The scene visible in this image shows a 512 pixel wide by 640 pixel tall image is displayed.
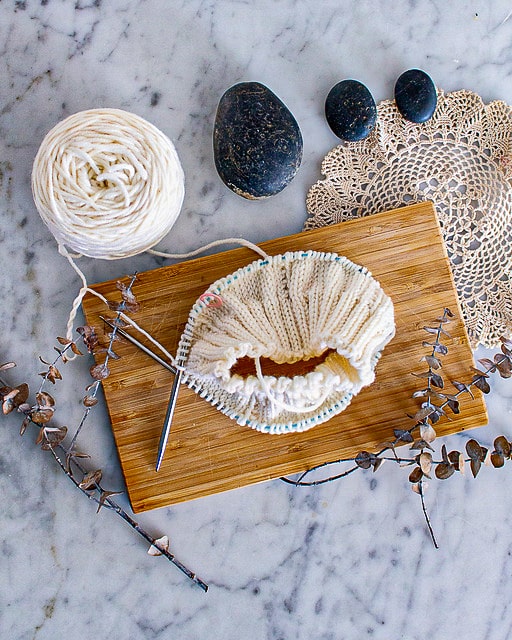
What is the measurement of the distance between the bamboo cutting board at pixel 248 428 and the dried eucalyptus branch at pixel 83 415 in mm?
30

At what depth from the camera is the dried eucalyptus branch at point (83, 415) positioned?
0.84m

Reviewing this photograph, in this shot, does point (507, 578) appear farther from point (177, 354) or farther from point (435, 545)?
point (177, 354)

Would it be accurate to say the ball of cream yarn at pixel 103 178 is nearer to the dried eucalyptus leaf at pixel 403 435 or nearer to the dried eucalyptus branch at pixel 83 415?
the dried eucalyptus branch at pixel 83 415

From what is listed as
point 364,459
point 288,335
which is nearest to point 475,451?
point 364,459

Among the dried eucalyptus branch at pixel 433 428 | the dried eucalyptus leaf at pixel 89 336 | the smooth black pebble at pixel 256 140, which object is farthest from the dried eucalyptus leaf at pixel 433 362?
the dried eucalyptus leaf at pixel 89 336

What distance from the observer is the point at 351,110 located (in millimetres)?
880

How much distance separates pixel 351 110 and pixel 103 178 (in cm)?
34

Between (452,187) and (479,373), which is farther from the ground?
(452,187)

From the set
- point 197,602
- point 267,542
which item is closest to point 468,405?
point 267,542

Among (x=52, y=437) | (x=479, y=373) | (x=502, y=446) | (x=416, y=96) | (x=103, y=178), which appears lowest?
(x=502, y=446)

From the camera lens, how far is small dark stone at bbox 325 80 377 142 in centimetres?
88

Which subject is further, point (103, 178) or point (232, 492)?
point (232, 492)

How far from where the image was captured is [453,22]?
0.94m

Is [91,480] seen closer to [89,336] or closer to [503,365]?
[89,336]
